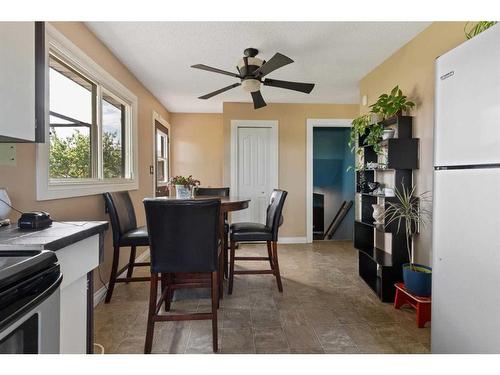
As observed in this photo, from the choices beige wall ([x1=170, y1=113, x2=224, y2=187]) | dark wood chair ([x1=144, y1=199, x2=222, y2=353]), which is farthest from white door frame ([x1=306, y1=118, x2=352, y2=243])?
dark wood chair ([x1=144, y1=199, x2=222, y2=353])

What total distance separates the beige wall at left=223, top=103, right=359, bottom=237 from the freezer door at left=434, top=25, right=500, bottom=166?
3.33 m

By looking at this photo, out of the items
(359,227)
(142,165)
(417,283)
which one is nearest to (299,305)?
(417,283)

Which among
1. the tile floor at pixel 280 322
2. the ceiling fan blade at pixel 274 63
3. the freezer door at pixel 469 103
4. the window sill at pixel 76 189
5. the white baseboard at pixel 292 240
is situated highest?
the ceiling fan blade at pixel 274 63

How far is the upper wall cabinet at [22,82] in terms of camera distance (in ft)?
3.71

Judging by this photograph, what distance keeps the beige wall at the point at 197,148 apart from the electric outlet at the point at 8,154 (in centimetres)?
419

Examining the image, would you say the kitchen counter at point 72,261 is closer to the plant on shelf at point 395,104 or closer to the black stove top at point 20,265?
the black stove top at point 20,265

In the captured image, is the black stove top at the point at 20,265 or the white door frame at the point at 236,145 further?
the white door frame at the point at 236,145

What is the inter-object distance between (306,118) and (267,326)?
3630mm

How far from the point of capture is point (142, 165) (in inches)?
153

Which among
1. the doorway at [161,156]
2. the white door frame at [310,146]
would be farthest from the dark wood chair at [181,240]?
the white door frame at [310,146]

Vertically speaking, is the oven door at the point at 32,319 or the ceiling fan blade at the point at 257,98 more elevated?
the ceiling fan blade at the point at 257,98

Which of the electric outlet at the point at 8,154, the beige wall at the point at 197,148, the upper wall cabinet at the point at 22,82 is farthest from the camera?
the beige wall at the point at 197,148

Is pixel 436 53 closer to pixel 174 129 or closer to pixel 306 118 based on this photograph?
pixel 306 118

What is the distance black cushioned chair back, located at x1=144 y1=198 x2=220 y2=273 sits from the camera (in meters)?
1.75
